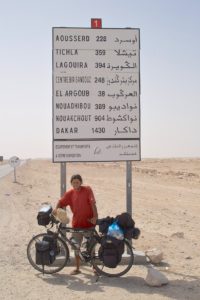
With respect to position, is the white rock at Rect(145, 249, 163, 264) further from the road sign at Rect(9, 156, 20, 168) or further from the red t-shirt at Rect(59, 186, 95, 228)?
the road sign at Rect(9, 156, 20, 168)

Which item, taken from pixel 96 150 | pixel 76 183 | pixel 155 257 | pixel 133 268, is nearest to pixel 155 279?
pixel 133 268

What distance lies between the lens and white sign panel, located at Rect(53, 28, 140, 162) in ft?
34.0

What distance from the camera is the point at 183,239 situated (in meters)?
12.9

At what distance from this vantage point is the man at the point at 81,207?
920cm

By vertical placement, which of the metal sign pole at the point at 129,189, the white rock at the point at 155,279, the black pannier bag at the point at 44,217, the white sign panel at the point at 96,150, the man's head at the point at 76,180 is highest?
the white sign panel at the point at 96,150

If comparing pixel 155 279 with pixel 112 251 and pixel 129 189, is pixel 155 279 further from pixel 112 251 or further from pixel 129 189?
pixel 129 189

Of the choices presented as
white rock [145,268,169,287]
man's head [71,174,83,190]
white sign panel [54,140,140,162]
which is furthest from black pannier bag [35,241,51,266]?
white sign panel [54,140,140,162]

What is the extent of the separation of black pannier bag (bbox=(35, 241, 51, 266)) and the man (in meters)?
0.51

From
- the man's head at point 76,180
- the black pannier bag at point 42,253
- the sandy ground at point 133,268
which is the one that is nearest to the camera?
the sandy ground at point 133,268

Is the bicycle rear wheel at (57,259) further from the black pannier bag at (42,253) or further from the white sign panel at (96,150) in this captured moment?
the white sign panel at (96,150)

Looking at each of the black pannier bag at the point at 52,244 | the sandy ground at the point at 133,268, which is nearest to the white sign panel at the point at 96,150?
the black pannier bag at the point at 52,244

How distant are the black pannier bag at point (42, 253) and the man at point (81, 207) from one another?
1.68 ft

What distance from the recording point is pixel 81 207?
30.3ft

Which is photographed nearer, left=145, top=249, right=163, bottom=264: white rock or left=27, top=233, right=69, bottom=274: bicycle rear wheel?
left=27, top=233, right=69, bottom=274: bicycle rear wheel
